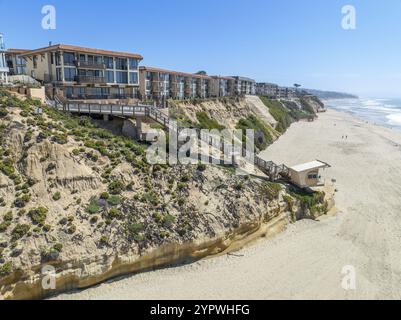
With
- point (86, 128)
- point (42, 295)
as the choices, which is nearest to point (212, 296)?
point (42, 295)

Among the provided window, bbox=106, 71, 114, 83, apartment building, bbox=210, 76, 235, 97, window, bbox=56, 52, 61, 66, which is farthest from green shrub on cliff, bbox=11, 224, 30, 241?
apartment building, bbox=210, 76, 235, 97

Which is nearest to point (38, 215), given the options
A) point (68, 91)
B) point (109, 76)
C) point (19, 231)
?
point (19, 231)

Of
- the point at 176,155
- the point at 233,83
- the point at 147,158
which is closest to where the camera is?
the point at 147,158

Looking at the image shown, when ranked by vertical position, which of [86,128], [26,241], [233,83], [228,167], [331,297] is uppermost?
[233,83]

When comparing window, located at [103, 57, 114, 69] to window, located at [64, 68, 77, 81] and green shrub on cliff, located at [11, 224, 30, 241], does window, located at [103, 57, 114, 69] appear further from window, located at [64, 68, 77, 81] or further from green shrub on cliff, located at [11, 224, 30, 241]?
green shrub on cliff, located at [11, 224, 30, 241]

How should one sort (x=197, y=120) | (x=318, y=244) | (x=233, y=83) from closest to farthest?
(x=318, y=244) < (x=197, y=120) < (x=233, y=83)

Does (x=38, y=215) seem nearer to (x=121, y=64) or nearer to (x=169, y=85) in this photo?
(x=121, y=64)

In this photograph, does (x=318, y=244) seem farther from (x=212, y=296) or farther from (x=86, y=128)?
(x=86, y=128)
